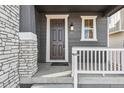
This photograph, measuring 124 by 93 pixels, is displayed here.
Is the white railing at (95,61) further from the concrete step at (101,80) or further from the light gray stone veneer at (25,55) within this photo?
the light gray stone veneer at (25,55)

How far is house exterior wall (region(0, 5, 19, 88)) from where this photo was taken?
3.60 metres

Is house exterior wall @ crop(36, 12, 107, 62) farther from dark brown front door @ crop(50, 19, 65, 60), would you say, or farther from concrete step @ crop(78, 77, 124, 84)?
concrete step @ crop(78, 77, 124, 84)

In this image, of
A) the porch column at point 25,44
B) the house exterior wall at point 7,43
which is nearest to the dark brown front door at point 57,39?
the porch column at point 25,44

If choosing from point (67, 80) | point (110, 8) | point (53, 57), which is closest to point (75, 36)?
point (53, 57)

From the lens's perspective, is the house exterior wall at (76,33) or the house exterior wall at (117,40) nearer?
the house exterior wall at (76,33)

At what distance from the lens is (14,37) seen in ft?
15.1

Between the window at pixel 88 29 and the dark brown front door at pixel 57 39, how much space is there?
2.95 ft

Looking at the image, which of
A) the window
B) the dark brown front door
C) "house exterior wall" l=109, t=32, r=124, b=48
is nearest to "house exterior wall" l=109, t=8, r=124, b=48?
"house exterior wall" l=109, t=32, r=124, b=48

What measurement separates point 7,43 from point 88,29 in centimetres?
563

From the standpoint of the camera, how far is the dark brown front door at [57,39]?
903 centimetres

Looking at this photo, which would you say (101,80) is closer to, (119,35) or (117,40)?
(119,35)

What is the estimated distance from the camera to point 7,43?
396cm
